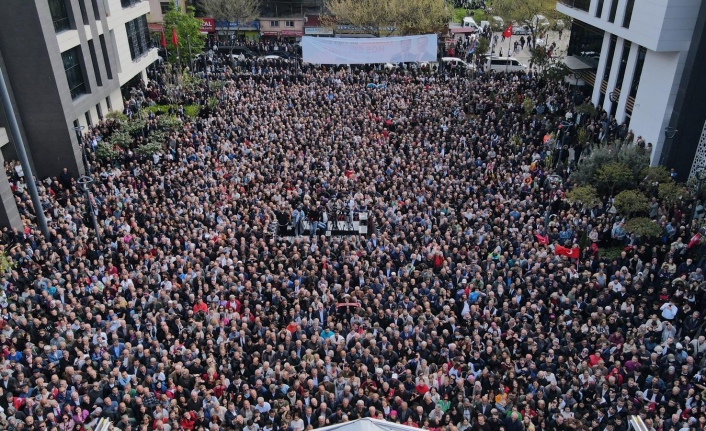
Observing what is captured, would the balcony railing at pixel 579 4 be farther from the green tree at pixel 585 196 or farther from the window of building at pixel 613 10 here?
the green tree at pixel 585 196

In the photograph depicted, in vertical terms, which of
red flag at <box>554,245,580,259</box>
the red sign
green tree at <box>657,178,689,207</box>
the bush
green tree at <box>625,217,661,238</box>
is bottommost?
red flag at <box>554,245,580,259</box>

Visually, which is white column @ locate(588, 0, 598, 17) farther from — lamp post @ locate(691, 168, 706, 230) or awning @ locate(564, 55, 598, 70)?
lamp post @ locate(691, 168, 706, 230)

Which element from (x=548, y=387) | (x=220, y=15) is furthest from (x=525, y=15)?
(x=548, y=387)

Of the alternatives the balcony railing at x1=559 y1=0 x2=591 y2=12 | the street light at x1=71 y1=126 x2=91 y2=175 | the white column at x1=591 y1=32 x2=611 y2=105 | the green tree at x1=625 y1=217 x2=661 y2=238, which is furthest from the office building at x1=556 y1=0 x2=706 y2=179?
the street light at x1=71 y1=126 x2=91 y2=175

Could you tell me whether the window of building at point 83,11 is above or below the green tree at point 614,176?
above

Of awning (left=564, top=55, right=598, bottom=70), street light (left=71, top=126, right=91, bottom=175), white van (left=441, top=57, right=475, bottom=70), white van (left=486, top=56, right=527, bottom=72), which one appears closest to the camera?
street light (left=71, top=126, right=91, bottom=175)

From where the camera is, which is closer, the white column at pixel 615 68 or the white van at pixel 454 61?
the white column at pixel 615 68

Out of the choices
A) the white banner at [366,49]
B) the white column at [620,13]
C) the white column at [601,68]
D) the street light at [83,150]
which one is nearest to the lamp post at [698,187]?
the white column at [620,13]

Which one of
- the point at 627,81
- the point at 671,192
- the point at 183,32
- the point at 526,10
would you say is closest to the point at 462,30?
the point at 526,10
